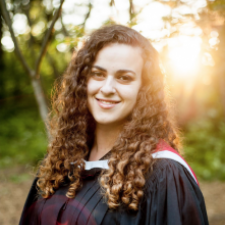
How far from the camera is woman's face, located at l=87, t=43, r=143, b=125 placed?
1.68 meters

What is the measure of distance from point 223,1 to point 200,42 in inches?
15.7

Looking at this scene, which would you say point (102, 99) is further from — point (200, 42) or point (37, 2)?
point (37, 2)

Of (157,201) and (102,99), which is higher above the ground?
(102,99)

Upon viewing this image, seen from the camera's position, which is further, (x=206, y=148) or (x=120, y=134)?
(x=206, y=148)

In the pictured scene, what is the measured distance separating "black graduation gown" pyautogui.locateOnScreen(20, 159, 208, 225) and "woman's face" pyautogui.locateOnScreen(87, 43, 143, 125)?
0.43 m

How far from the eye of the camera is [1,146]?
7355 millimetres

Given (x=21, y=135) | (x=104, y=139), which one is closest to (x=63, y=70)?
(x=21, y=135)

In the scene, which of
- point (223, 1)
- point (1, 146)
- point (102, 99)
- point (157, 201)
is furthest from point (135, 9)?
point (1, 146)

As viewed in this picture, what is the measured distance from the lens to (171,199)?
1413 millimetres

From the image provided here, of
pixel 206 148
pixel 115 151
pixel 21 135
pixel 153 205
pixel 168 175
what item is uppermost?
pixel 115 151

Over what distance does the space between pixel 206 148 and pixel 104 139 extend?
17.1ft

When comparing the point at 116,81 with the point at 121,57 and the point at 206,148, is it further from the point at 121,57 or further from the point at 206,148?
the point at 206,148

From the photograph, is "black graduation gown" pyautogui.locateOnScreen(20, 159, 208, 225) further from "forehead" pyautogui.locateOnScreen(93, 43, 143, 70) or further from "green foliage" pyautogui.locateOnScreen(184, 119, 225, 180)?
"green foliage" pyautogui.locateOnScreen(184, 119, 225, 180)

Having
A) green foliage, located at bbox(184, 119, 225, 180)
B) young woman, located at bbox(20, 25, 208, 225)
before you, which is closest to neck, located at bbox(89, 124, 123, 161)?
young woman, located at bbox(20, 25, 208, 225)
